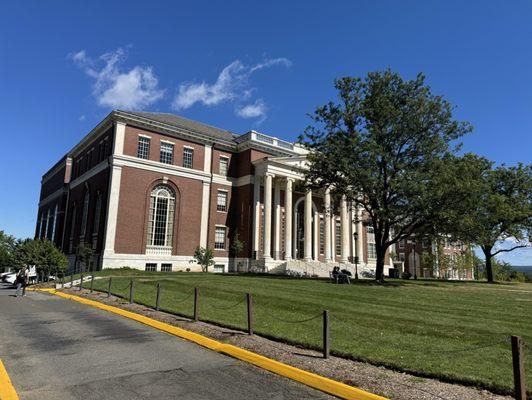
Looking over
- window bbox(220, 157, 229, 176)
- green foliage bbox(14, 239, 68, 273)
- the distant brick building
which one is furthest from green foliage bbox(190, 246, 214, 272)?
the distant brick building

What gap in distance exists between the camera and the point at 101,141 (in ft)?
143

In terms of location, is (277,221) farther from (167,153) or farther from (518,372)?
(518,372)

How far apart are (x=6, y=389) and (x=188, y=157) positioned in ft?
125

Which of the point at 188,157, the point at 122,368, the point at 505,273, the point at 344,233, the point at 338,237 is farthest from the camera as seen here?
the point at 505,273

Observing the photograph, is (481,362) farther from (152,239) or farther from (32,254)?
(152,239)

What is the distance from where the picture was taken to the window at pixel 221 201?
45153mm

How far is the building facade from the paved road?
27.2 meters

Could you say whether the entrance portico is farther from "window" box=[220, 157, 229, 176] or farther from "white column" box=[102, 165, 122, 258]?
"white column" box=[102, 165, 122, 258]

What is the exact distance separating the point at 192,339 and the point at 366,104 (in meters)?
24.7

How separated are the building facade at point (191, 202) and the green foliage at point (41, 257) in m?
4.58

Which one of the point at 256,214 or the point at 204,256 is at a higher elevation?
the point at 256,214

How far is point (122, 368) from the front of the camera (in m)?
7.63

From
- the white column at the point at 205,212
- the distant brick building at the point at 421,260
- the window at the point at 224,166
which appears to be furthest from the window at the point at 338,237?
the distant brick building at the point at 421,260

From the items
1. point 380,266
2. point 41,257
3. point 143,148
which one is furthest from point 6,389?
point 143,148
